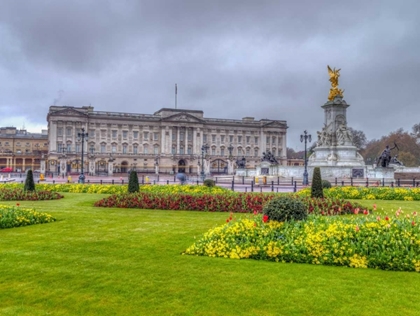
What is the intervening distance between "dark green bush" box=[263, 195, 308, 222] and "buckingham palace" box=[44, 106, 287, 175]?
91.4m

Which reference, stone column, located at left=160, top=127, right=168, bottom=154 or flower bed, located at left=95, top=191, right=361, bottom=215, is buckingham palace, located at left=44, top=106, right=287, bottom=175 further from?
flower bed, located at left=95, top=191, right=361, bottom=215

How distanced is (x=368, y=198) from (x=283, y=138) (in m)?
109

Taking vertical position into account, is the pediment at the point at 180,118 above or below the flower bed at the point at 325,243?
above

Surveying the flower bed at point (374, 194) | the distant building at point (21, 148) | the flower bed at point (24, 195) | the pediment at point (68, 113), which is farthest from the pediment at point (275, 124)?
the flower bed at point (24, 195)

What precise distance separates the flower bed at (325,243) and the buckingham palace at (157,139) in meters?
92.2

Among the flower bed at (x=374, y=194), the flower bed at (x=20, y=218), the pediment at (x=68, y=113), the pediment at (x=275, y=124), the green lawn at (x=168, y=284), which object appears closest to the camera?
the green lawn at (x=168, y=284)

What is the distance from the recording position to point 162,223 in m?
13.0

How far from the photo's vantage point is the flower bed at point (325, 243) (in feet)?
26.0

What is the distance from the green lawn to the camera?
580 cm

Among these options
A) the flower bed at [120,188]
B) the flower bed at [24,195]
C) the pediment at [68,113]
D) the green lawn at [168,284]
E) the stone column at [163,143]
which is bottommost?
the green lawn at [168,284]

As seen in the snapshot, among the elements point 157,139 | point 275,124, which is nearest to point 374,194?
point 157,139

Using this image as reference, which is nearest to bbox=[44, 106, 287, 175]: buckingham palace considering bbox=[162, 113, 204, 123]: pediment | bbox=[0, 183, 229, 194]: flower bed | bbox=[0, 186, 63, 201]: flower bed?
bbox=[162, 113, 204, 123]: pediment

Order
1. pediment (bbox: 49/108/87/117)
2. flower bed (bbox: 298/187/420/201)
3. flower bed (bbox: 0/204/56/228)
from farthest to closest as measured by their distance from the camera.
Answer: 1. pediment (bbox: 49/108/87/117)
2. flower bed (bbox: 298/187/420/201)
3. flower bed (bbox: 0/204/56/228)

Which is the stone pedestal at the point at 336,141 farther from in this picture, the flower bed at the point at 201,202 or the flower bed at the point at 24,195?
the flower bed at the point at 24,195
